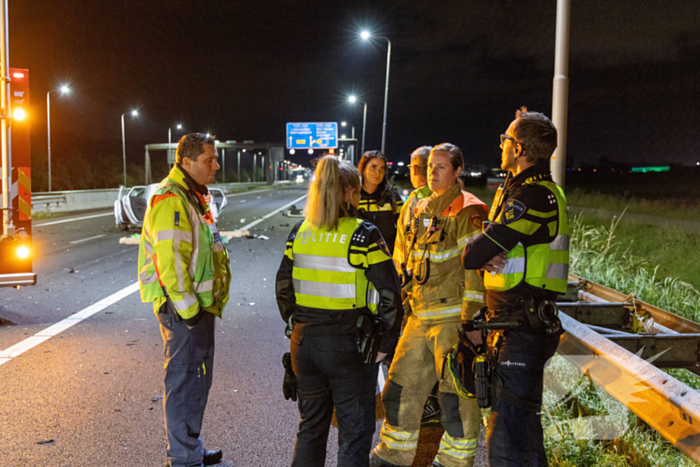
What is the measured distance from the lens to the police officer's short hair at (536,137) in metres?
2.81

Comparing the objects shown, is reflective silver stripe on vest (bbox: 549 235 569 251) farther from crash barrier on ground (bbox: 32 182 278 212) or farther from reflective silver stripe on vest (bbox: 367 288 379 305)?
crash barrier on ground (bbox: 32 182 278 212)

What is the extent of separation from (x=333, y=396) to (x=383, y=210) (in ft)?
9.40

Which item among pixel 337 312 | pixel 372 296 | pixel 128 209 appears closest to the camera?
pixel 337 312

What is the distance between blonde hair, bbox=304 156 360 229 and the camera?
2.75 meters

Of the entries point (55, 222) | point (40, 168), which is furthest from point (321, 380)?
point (40, 168)

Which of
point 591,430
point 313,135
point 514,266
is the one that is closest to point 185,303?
point 514,266

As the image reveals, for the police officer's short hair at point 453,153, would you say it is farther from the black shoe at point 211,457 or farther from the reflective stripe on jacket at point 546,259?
the black shoe at point 211,457

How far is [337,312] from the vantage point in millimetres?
2719

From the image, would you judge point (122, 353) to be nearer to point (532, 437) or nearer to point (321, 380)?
point (321, 380)

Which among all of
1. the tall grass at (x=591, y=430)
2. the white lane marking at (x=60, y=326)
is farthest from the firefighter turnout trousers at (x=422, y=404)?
the white lane marking at (x=60, y=326)

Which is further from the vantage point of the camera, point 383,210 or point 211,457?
point 383,210

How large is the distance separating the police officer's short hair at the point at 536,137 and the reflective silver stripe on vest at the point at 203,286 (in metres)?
2.02

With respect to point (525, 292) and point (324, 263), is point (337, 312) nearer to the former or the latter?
point (324, 263)

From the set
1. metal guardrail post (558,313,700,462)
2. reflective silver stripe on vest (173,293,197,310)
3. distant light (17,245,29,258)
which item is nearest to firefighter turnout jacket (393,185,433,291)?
metal guardrail post (558,313,700,462)
